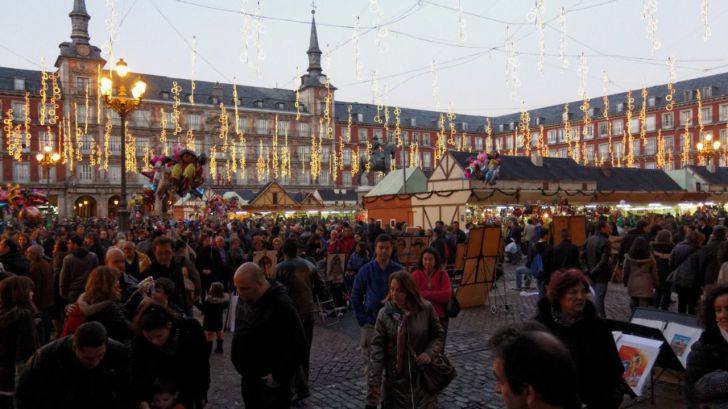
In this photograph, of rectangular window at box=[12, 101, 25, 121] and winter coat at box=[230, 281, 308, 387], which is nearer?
winter coat at box=[230, 281, 308, 387]

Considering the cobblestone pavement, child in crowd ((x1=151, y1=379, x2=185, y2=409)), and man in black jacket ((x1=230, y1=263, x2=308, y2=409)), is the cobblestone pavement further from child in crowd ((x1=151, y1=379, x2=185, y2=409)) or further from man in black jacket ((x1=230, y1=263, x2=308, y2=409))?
child in crowd ((x1=151, y1=379, x2=185, y2=409))

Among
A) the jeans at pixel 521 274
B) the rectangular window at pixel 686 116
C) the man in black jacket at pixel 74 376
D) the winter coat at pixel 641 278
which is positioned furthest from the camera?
the rectangular window at pixel 686 116

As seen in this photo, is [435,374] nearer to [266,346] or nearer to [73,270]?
[266,346]

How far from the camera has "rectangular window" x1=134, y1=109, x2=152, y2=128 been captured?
165 ft

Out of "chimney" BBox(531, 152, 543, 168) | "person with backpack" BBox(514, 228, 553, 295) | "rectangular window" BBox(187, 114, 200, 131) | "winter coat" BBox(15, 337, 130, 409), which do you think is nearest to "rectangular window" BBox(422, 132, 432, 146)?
"rectangular window" BBox(187, 114, 200, 131)

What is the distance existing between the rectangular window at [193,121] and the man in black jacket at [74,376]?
52869mm

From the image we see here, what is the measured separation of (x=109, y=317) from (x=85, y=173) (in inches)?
1955

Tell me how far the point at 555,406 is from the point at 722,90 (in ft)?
191

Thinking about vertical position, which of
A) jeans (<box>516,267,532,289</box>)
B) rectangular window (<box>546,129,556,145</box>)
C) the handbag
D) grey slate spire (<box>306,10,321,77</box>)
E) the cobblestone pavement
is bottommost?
the cobblestone pavement

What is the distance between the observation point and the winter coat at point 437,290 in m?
4.78

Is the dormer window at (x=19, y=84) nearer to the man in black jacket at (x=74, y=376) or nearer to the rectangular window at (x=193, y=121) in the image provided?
the rectangular window at (x=193, y=121)

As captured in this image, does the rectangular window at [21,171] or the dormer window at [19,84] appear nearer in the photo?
the rectangular window at [21,171]

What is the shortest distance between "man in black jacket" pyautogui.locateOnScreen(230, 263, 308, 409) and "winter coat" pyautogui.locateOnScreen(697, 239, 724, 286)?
5134mm

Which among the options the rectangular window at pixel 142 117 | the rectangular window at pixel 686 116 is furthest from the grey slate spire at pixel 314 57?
the rectangular window at pixel 686 116
